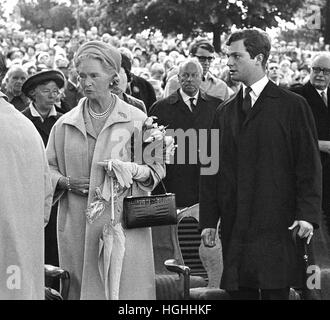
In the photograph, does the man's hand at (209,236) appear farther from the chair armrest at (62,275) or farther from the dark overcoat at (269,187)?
the chair armrest at (62,275)

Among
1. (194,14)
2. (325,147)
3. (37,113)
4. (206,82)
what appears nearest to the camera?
(37,113)

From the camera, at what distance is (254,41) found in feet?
24.3

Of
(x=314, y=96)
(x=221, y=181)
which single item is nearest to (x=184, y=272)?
(x=221, y=181)

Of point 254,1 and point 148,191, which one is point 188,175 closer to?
point 148,191

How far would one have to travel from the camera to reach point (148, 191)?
758 centimetres

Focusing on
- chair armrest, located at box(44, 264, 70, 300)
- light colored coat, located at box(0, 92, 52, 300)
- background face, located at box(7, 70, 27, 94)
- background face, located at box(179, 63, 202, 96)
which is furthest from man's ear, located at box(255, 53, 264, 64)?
background face, located at box(7, 70, 27, 94)

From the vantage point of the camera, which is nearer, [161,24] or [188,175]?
[188,175]

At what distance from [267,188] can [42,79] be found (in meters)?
3.37

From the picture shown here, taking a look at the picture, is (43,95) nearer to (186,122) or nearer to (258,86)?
(186,122)

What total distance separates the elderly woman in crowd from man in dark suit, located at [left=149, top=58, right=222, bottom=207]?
2.62 m

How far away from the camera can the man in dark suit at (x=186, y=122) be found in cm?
1049

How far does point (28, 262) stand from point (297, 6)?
112 ft

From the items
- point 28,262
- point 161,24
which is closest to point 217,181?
point 28,262
